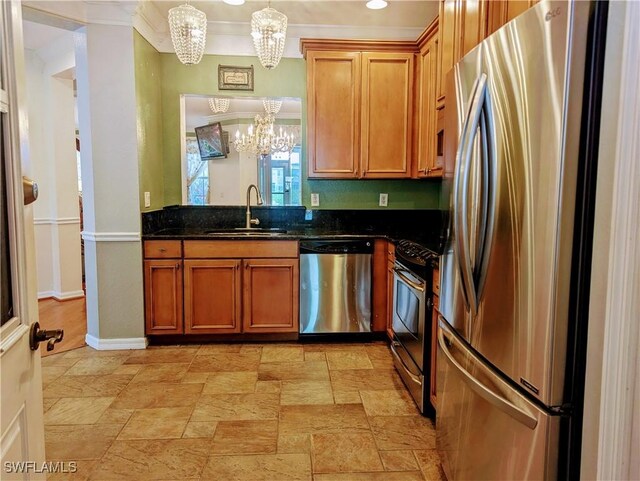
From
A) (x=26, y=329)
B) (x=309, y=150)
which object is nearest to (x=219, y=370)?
(x=309, y=150)

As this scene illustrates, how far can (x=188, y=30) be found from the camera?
8.95ft

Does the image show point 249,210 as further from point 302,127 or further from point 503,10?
point 503,10

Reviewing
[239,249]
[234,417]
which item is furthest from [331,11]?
[234,417]

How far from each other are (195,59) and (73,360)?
2379 mm

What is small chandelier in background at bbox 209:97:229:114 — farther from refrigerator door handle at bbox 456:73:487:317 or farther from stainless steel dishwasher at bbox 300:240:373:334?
refrigerator door handle at bbox 456:73:487:317

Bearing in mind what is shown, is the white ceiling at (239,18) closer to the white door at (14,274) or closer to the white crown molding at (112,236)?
the white crown molding at (112,236)

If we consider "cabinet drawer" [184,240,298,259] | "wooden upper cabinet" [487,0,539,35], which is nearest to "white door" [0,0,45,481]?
"wooden upper cabinet" [487,0,539,35]

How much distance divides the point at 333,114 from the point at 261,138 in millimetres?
769

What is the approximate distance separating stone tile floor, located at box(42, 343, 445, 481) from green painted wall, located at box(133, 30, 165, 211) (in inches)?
54.1

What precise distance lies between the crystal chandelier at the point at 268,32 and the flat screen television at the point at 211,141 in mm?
1349

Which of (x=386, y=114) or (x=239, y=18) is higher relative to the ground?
(x=239, y=18)

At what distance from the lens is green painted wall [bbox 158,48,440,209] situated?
3982mm

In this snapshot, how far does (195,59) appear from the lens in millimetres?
2838

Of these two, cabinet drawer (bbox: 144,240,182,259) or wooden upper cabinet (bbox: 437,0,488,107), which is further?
cabinet drawer (bbox: 144,240,182,259)
